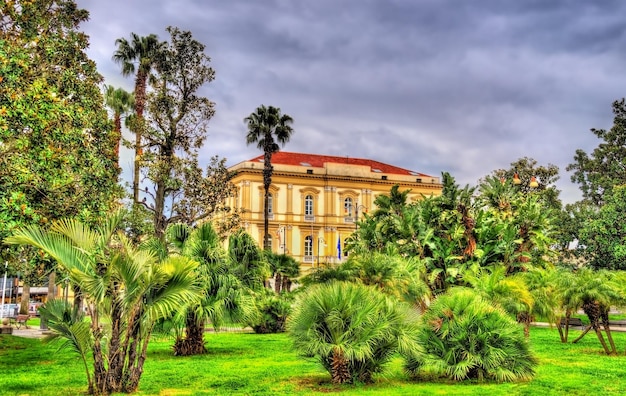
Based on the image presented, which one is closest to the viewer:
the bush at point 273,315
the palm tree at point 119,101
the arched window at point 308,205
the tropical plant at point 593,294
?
the tropical plant at point 593,294

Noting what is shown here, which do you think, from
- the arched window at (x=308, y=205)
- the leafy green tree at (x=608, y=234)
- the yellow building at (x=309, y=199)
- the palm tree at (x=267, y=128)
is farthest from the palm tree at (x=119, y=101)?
the leafy green tree at (x=608, y=234)

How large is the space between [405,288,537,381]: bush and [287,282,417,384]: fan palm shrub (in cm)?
64

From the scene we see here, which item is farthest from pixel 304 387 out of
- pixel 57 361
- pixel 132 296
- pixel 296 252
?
pixel 296 252

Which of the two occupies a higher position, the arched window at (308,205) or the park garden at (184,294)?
the arched window at (308,205)

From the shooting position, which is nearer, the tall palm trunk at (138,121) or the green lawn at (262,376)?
the green lawn at (262,376)

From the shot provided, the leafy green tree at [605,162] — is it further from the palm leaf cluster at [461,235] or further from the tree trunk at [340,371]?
the tree trunk at [340,371]

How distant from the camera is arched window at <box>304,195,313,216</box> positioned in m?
59.9

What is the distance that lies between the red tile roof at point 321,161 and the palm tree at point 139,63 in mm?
28965

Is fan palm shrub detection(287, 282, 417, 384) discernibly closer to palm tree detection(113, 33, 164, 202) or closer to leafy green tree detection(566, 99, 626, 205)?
palm tree detection(113, 33, 164, 202)

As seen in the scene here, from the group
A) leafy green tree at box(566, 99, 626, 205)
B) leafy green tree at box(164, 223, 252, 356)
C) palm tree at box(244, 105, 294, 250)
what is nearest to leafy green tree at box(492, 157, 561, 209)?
leafy green tree at box(566, 99, 626, 205)

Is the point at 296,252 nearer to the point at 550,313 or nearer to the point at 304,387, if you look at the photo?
the point at 550,313

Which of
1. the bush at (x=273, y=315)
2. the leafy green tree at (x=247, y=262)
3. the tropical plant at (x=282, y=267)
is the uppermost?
the tropical plant at (x=282, y=267)

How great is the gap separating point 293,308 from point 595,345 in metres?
13.0

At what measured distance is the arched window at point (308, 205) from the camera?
59906mm
